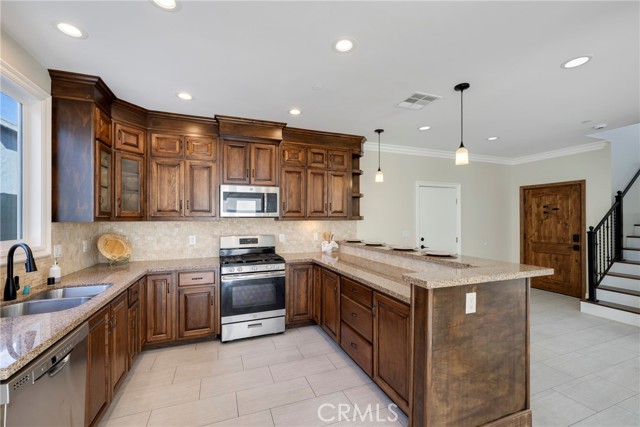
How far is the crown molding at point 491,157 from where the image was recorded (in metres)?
4.75

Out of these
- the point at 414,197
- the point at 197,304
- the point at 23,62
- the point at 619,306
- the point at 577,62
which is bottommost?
the point at 619,306

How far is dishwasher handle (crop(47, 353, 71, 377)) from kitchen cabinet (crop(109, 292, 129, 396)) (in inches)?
24.3

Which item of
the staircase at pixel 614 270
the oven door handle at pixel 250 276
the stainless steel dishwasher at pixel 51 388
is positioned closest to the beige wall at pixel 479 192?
the staircase at pixel 614 270

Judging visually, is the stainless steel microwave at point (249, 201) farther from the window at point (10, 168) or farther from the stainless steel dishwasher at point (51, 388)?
the stainless steel dishwasher at point (51, 388)

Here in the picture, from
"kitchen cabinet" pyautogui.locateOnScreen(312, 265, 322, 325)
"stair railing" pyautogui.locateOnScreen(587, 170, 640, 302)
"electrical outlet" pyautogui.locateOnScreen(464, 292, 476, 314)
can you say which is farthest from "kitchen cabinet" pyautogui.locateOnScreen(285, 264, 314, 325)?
"stair railing" pyautogui.locateOnScreen(587, 170, 640, 302)

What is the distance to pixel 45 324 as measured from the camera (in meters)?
1.49

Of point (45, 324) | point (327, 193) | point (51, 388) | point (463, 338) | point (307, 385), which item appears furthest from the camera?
point (327, 193)

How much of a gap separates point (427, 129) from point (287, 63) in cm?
246

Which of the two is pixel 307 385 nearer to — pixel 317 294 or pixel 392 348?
pixel 392 348

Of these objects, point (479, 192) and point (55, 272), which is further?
point (479, 192)

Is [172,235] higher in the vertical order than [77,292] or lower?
higher

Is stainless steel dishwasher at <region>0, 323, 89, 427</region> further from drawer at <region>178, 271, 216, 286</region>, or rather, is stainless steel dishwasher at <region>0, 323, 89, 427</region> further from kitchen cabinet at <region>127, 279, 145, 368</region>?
drawer at <region>178, 271, 216, 286</region>

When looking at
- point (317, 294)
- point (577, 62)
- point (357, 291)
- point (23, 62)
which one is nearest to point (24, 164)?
point (23, 62)

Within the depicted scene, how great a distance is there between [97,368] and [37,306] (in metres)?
0.62
